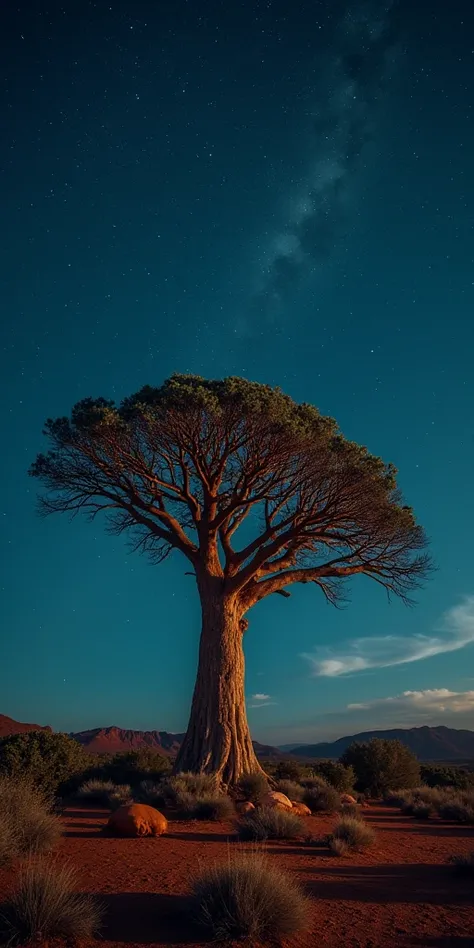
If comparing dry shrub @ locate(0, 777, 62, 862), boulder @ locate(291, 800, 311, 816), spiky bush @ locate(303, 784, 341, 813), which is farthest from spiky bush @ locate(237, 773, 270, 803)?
dry shrub @ locate(0, 777, 62, 862)

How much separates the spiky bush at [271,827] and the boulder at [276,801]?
201 cm

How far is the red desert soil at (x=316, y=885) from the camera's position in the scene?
5074 millimetres

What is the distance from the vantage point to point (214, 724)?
14.6 metres

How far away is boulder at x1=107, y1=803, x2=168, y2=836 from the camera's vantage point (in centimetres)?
944

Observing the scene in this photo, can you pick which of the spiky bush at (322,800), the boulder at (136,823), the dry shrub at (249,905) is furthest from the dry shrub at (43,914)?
the spiky bush at (322,800)

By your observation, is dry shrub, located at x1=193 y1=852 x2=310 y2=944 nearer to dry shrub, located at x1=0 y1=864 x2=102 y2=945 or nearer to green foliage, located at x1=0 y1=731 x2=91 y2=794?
dry shrub, located at x1=0 y1=864 x2=102 y2=945

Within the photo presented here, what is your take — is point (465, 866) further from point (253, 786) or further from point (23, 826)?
point (253, 786)

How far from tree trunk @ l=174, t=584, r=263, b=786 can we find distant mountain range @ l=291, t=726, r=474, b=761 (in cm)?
9522

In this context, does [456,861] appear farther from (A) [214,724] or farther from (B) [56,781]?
(B) [56,781]

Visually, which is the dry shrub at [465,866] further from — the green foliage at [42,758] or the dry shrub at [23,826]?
the green foliage at [42,758]

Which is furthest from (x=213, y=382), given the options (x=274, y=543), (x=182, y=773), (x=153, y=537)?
(x=182, y=773)

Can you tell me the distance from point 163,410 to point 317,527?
5.71 m

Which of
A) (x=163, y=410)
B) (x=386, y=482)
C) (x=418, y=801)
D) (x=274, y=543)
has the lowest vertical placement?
(x=418, y=801)

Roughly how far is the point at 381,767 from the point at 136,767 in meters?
8.77
